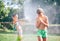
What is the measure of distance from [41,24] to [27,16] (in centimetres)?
26

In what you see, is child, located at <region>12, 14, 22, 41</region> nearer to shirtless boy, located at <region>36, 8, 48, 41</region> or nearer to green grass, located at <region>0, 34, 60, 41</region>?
green grass, located at <region>0, 34, 60, 41</region>

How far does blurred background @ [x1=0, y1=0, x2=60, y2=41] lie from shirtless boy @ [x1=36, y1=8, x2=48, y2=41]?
0.09 metres

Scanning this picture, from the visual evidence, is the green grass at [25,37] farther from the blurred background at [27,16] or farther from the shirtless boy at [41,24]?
the shirtless boy at [41,24]

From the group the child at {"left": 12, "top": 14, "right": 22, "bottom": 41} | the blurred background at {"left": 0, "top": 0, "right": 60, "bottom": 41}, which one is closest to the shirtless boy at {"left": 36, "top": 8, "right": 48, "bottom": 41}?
the blurred background at {"left": 0, "top": 0, "right": 60, "bottom": 41}

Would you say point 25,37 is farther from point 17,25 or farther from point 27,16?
point 27,16

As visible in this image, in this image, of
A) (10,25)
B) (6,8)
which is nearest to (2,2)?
(6,8)

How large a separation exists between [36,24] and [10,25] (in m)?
0.40

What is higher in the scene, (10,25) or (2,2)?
(2,2)

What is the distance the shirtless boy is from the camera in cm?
322

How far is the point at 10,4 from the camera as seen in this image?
3.44 meters

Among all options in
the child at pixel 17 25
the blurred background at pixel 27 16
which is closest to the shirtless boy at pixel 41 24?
the blurred background at pixel 27 16

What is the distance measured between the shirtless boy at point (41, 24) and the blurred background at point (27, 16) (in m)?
0.09

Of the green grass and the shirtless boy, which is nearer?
the shirtless boy

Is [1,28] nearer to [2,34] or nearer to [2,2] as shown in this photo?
[2,34]
